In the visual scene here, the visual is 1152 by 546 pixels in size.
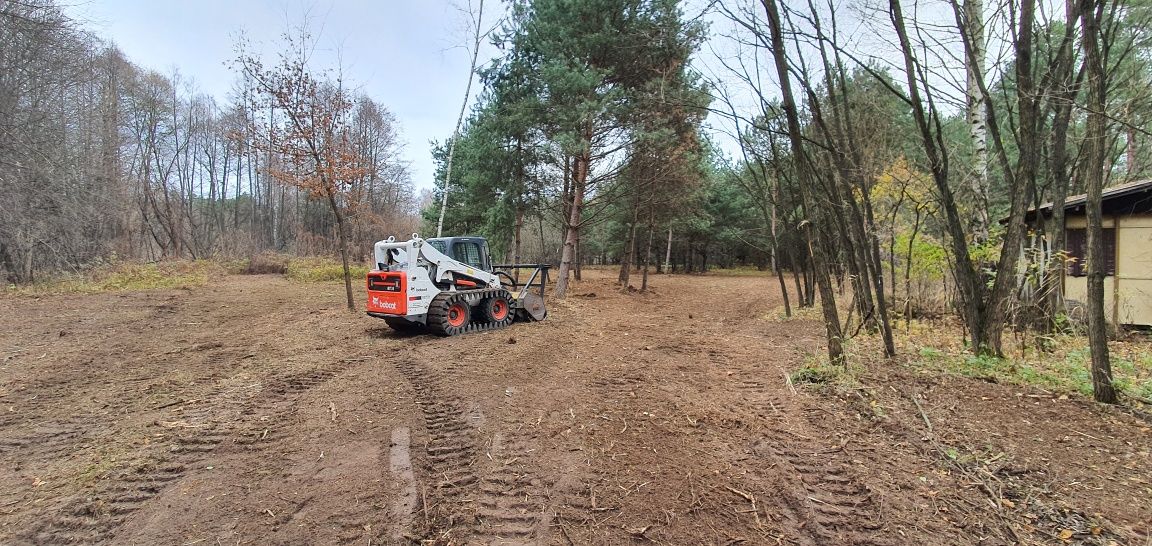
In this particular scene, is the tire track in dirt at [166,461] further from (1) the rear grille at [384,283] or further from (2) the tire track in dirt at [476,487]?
(1) the rear grille at [384,283]

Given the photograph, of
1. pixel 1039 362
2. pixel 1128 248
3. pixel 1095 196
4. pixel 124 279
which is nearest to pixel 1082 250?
pixel 1128 248

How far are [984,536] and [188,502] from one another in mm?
4214

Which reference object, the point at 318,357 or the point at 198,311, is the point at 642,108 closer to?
the point at 318,357

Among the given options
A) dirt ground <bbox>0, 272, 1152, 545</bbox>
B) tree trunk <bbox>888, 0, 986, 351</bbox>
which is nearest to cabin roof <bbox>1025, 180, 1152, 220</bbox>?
tree trunk <bbox>888, 0, 986, 351</bbox>

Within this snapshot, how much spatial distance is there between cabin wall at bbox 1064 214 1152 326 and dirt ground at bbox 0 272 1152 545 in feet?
24.8

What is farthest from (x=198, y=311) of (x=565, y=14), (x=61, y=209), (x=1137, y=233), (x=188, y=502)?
(x=1137, y=233)

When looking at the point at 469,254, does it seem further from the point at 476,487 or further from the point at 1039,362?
the point at 1039,362

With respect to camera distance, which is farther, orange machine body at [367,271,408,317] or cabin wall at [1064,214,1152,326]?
cabin wall at [1064,214,1152,326]

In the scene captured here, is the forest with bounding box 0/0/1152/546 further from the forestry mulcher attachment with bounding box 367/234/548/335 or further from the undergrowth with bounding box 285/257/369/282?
the undergrowth with bounding box 285/257/369/282

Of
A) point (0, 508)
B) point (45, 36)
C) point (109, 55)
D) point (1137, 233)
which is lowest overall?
point (0, 508)

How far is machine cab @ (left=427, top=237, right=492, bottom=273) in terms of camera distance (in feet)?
29.4

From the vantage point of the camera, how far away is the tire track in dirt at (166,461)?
8.41 ft

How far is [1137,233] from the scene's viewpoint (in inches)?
355

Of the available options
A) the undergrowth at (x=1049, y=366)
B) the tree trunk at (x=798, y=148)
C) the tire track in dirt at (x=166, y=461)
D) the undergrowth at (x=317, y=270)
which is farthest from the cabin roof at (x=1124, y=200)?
the undergrowth at (x=317, y=270)
